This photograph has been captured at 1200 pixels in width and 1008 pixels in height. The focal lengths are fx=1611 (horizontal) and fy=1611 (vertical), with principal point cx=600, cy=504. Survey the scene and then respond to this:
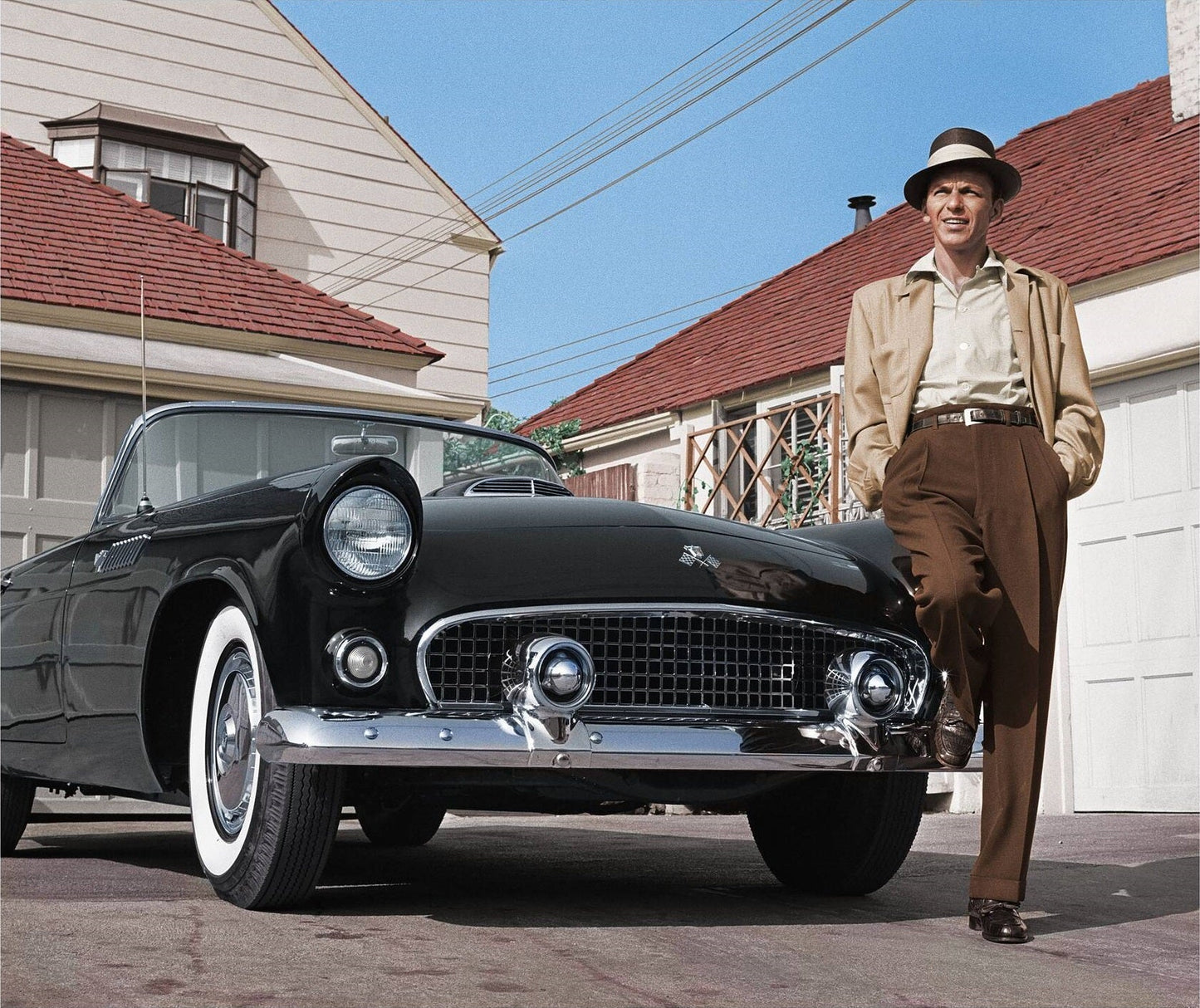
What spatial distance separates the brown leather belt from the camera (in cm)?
374

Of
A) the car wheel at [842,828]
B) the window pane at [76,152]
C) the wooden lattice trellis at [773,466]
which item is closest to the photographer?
the car wheel at [842,828]

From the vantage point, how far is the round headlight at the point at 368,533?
3.45 metres

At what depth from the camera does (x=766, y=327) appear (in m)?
14.5

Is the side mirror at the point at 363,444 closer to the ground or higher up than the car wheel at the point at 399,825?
higher up

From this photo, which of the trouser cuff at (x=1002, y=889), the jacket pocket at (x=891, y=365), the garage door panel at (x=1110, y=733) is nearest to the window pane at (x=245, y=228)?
the garage door panel at (x=1110, y=733)

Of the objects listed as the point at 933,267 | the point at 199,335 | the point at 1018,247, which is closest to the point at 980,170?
the point at 933,267

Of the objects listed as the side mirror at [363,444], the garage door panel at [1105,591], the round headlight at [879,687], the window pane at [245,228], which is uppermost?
the window pane at [245,228]

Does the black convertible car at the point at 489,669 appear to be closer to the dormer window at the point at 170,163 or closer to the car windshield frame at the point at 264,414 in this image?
the car windshield frame at the point at 264,414

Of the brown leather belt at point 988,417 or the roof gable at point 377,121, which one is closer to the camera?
the brown leather belt at point 988,417

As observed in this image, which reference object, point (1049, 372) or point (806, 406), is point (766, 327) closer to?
point (806, 406)

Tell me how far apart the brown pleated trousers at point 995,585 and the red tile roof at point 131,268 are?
8.03m

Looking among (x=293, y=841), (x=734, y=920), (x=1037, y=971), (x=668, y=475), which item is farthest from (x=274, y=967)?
(x=668, y=475)

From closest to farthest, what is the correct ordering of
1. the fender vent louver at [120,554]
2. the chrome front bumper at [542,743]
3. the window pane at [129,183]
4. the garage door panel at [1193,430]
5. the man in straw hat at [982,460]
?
the chrome front bumper at [542,743] → the man in straw hat at [982,460] → the fender vent louver at [120,554] → the garage door panel at [1193,430] → the window pane at [129,183]

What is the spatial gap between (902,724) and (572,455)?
12.3m
